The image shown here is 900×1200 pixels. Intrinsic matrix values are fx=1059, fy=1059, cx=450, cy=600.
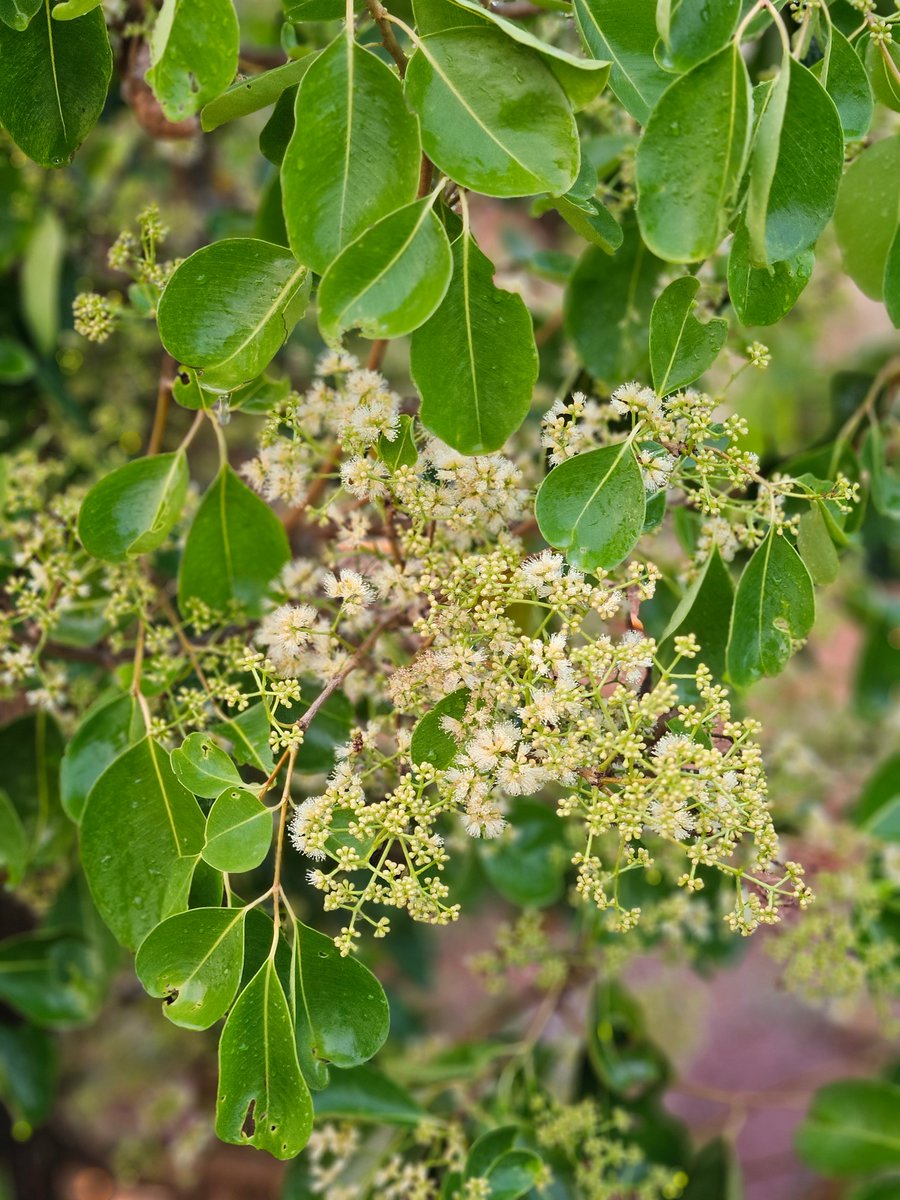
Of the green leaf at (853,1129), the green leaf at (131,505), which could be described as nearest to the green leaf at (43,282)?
the green leaf at (131,505)

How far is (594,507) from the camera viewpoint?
630mm

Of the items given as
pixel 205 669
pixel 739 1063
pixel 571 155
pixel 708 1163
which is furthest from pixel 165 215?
pixel 739 1063

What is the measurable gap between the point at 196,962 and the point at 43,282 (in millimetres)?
1024

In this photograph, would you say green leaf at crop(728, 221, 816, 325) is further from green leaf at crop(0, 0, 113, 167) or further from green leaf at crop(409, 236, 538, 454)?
green leaf at crop(0, 0, 113, 167)

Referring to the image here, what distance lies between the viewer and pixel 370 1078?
101 centimetres

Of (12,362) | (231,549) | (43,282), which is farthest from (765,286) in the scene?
(43,282)

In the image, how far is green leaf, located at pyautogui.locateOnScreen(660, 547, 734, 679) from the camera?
718mm

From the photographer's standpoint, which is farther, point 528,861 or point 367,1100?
point 528,861

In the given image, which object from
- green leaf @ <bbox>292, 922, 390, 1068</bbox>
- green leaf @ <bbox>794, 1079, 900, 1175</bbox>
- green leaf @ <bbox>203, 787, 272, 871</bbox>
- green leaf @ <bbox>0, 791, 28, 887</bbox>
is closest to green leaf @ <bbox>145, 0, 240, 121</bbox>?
green leaf @ <bbox>203, 787, 272, 871</bbox>

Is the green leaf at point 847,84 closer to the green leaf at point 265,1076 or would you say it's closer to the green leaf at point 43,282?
the green leaf at point 265,1076

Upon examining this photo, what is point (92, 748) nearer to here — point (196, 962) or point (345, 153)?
point (196, 962)

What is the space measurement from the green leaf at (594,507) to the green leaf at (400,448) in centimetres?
9

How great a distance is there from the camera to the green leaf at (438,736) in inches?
24.3

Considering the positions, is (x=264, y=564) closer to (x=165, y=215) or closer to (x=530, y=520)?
(x=530, y=520)
